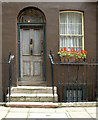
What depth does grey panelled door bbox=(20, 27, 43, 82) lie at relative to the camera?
8.77 meters

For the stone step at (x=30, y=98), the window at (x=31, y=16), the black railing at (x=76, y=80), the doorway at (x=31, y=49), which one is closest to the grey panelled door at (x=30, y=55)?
the doorway at (x=31, y=49)

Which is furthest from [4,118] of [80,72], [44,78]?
[80,72]

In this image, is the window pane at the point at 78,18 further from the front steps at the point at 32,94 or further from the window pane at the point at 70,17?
the front steps at the point at 32,94

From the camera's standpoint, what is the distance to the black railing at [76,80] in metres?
8.48

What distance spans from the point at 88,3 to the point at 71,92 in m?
3.81

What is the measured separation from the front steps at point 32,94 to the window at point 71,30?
2.12m

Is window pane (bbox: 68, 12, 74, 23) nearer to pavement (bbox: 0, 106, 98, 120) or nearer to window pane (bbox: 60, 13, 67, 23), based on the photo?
window pane (bbox: 60, 13, 67, 23)

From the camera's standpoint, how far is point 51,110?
6758 mm

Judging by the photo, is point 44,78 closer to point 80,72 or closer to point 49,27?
point 80,72

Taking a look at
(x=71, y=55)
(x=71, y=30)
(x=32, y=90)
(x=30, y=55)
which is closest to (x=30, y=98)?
(x=32, y=90)

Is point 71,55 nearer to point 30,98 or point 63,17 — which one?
point 63,17

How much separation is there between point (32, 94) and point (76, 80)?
6.56 ft

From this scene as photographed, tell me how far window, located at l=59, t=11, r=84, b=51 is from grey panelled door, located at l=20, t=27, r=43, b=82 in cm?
97

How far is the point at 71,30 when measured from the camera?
8.88m
